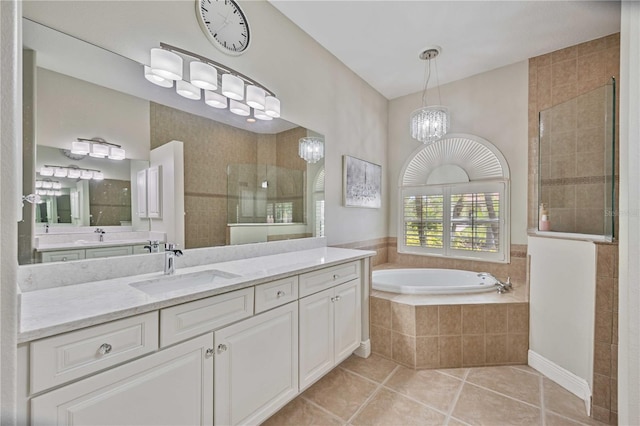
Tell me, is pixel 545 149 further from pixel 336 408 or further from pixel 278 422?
pixel 278 422

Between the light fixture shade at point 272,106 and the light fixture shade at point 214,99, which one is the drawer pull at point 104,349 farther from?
the light fixture shade at point 272,106

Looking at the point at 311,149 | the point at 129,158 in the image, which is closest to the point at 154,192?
the point at 129,158

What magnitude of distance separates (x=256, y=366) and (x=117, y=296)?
728mm

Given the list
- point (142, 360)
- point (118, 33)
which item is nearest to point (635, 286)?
point (142, 360)

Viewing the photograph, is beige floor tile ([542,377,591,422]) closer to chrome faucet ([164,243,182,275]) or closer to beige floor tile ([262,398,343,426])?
beige floor tile ([262,398,343,426])

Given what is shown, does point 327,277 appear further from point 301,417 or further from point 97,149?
point 97,149

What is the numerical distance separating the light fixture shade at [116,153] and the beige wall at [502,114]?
3.25 metres

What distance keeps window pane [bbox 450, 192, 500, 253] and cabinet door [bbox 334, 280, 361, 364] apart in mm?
1778

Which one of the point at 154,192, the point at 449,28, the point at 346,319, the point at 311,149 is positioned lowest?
the point at 346,319

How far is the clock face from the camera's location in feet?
5.94

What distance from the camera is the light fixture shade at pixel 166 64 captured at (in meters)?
1.57

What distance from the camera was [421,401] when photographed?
1846 millimetres

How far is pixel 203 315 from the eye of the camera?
121cm

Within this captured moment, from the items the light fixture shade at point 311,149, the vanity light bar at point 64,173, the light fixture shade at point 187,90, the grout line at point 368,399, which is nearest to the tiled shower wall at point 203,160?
the light fixture shade at point 187,90
